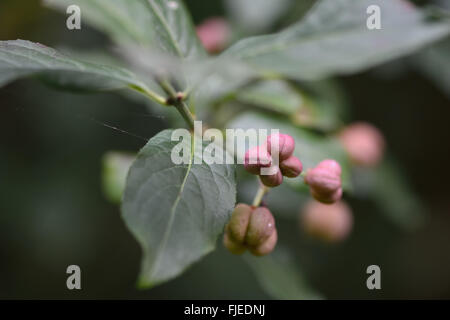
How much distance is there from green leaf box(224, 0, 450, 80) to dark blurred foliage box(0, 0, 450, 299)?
2.49 ft

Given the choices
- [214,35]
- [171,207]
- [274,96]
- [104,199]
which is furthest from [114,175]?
[104,199]

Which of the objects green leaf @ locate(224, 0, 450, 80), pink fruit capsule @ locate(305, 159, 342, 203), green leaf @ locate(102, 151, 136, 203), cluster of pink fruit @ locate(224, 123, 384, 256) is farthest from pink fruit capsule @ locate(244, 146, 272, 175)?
green leaf @ locate(102, 151, 136, 203)

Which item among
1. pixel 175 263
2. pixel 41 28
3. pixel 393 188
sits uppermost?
pixel 41 28

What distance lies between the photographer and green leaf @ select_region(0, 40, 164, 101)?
0.69 metres

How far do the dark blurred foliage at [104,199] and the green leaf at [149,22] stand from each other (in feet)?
2.51

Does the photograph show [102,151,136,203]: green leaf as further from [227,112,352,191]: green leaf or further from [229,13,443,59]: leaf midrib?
[229,13,443,59]: leaf midrib

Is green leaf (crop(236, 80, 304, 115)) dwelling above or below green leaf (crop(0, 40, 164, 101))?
above

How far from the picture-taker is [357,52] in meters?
1.17

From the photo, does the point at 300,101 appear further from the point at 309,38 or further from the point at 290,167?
the point at 290,167

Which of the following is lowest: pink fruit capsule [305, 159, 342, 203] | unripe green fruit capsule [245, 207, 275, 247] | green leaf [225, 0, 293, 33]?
unripe green fruit capsule [245, 207, 275, 247]

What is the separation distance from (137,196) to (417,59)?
152 centimetres

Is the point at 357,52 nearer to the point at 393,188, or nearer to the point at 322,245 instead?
the point at 393,188

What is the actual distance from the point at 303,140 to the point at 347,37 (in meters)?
0.26

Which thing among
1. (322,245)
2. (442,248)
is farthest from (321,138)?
(442,248)
